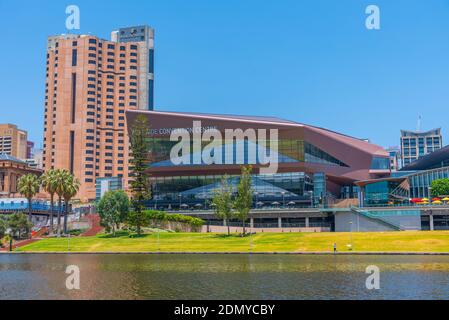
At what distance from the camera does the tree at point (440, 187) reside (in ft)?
413

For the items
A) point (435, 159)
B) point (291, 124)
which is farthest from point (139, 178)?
point (435, 159)

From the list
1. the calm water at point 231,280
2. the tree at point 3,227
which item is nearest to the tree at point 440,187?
the calm water at point 231,280

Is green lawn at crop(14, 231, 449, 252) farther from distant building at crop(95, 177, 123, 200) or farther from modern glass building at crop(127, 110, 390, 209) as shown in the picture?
distant building at crop(95, 177, 123, 200)

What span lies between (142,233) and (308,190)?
4777 cm

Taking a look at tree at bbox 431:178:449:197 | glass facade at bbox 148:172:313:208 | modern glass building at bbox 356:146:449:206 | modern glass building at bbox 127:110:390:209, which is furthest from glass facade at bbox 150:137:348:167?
tree at bbox 431:178:449:197

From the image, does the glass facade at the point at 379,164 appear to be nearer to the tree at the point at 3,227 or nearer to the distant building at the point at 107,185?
the distant building at the point at 107,185

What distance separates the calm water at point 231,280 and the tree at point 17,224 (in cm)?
4717

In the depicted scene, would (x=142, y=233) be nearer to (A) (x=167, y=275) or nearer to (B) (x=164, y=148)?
(B) (x=164, y=148)

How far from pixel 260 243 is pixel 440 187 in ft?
197

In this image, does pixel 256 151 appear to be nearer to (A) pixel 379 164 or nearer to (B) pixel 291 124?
(B) pixel 291 124

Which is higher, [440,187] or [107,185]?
[107,185]

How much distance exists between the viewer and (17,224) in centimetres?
10425

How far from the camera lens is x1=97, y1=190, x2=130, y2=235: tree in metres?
107
